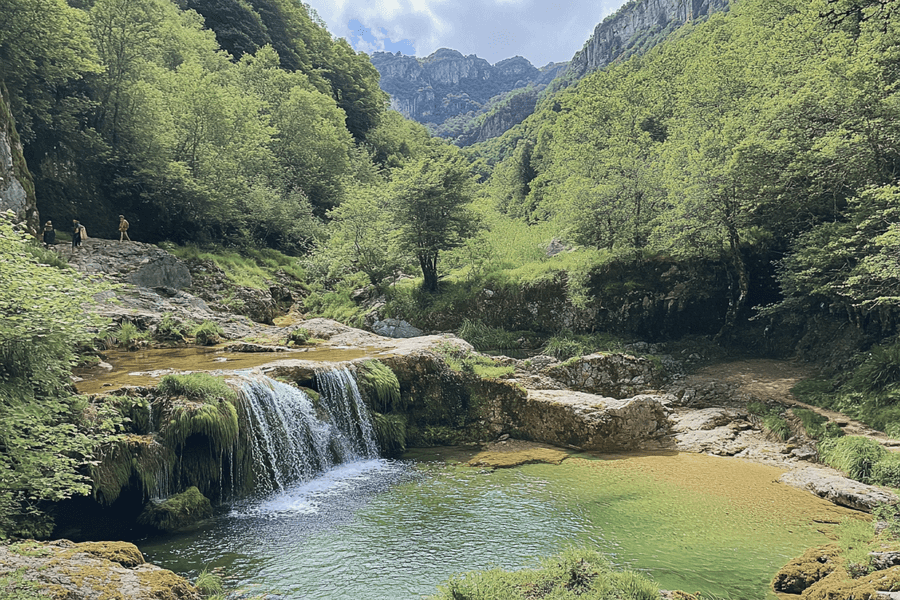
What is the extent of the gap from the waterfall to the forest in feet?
10.8

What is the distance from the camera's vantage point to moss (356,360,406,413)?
13484 millimetres

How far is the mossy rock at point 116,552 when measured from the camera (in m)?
5.88

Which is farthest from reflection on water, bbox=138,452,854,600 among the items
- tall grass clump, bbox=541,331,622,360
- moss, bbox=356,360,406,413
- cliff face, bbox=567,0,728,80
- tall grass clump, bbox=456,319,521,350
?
cliff face, bbox=567,0,728,80

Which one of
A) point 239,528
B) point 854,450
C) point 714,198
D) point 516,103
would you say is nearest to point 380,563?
point 239,528

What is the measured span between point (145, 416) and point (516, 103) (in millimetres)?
158678

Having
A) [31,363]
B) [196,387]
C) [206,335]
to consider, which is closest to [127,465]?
[196,387]

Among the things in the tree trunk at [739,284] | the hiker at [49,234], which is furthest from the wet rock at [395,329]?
the hiker at [49,234]

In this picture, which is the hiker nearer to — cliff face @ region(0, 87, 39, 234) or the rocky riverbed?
cliff face @ region(0, 87, 39, 234)

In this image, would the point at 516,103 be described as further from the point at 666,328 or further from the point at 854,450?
the point at 854,450

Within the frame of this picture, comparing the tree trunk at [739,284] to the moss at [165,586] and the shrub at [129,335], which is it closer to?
the moss at [165,586]

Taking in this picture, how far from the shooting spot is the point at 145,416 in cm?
910

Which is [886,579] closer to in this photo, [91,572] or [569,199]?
[91,572]

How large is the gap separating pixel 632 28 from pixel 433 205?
442ft

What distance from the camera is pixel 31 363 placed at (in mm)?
5762
